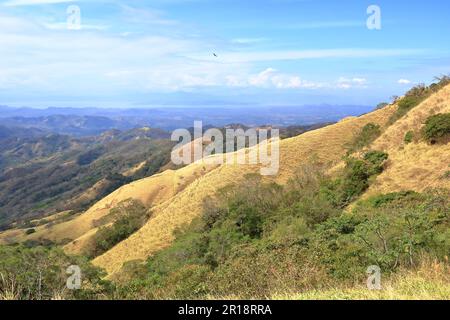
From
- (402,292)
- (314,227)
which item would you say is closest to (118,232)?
(314,227)

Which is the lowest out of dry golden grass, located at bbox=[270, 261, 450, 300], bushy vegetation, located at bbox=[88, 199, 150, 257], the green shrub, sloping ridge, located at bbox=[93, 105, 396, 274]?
bushy vegetation, located at bbox=[88, 199, 150, 257]

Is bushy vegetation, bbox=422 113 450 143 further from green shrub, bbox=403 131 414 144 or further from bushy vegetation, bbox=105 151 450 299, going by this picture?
bushy vegetation, bbox=105 151 450 299

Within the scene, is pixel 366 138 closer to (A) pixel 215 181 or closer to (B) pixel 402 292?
(A) pixel 215 181

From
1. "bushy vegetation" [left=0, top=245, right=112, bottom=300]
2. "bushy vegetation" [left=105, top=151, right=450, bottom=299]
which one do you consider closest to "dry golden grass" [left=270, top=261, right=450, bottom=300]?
"bushy vegetation" [left=105, top=151, right=450, bottom=299]

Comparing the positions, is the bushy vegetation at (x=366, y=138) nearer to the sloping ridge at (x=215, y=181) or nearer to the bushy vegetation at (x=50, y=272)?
the sloping ridge at (x=215, y=181)

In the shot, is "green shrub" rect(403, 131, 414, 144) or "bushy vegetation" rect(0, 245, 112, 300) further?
"green shrub" rect(403, 131, 414, 144)
